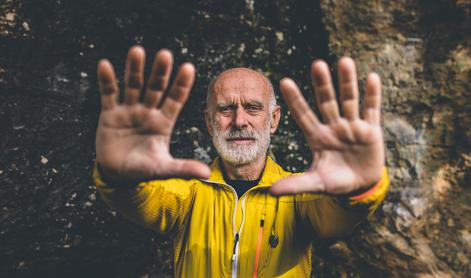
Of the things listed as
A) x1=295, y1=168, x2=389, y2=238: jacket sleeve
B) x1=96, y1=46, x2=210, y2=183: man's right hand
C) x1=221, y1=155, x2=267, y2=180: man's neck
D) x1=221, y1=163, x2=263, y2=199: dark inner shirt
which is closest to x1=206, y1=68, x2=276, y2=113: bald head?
x1=221, y1=155, x2=267, y2=180: man's neck

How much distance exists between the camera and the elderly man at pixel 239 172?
1.61m

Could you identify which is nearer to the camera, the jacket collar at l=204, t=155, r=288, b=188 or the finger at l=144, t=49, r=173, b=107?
the finger at l=144, t=49, r=173, b=107

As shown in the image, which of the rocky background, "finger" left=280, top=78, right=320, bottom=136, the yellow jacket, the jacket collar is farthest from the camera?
the rocky background

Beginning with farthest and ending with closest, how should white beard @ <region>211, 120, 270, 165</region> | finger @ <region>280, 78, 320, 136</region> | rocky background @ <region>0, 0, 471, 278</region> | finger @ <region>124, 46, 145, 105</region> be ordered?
rocky background @ <region>0, 0, 471, 278</region> < white beard @ <region>211, 120, 270, 165</region> < finger @ <region>280, 78, 320, 136</region> < finger @ <region>124, 46, 145, 105</region>

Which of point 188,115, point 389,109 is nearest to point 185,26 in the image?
point 188,115

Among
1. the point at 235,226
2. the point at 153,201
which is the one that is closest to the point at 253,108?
the point at 235,226

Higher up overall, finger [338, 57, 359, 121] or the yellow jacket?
finger [338, 57, 359, 121]

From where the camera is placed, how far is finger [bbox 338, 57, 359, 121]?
155cm

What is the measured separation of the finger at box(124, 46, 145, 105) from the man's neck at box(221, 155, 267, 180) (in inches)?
42.8

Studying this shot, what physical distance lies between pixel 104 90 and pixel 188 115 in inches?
70.3

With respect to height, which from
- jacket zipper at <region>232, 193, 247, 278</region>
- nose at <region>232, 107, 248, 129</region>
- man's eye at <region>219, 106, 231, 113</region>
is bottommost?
jacket zipper at <region>232, 193, 247, 278</region>

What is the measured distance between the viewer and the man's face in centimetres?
255

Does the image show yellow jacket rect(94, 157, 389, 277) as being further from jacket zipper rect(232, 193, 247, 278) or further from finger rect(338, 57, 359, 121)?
finger rect(338, 57, 359, 121)

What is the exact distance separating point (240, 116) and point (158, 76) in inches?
42.0
